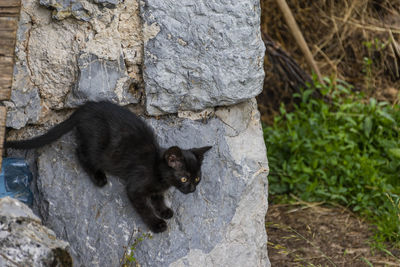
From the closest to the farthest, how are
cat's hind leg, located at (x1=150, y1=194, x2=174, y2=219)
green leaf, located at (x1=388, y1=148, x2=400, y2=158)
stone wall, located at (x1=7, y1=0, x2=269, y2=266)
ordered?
stone wall, located at (x1=7, y1=0, x2=269, y2=266)
cat's hind leg, located at (x1=150, y1=194, x2=174, y2=219)
green leaf, located at (x1=388, y1=148, x2=400, y2=158)

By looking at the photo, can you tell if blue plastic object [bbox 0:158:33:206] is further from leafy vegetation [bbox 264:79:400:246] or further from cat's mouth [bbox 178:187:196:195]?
leafy vegetation [bbox 264:79:400:246]

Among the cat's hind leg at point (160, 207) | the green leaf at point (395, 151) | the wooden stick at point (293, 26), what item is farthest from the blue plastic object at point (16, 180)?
the green leaf at point (395, 151)

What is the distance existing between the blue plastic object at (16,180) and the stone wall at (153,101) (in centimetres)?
7

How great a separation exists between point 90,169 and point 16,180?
0.44 meters

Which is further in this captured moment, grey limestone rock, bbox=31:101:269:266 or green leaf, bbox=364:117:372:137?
green leaf, bbox=364:117:372:137

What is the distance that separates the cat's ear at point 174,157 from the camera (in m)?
3.26

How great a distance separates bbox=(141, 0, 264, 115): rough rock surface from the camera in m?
3.32

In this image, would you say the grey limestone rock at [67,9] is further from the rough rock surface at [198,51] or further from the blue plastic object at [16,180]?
the blue plastic object at [16,180]

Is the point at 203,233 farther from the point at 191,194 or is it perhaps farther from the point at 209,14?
the point at 209,14

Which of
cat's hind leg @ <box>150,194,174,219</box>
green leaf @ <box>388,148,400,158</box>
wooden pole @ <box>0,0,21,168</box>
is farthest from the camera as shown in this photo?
green leaf @ <box>388,148,400,158</box>

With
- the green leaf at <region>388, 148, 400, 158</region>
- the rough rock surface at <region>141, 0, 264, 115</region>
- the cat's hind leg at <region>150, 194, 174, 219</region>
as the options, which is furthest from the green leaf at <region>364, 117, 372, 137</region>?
the cat's hind leg at <region>150, 194, 174, 219</region>

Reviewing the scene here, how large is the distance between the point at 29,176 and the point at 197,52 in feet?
4.13

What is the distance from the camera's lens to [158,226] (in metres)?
3.42

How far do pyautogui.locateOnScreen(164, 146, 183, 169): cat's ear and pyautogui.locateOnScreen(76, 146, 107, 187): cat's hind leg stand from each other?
16.9 inches
